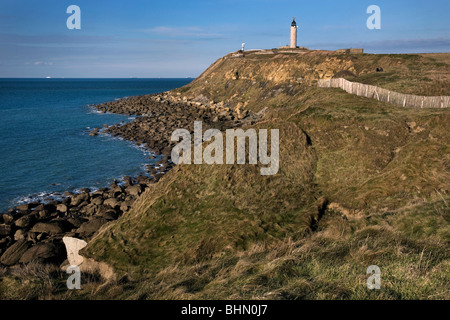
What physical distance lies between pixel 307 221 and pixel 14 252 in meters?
15.8

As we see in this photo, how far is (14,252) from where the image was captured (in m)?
18.0

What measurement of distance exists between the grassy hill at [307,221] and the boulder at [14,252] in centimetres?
634

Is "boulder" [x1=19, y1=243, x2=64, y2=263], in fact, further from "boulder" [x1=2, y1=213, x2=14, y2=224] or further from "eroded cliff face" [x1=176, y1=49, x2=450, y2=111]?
"eroded cliff face" [x1=176, y1=49, x2=450, y2=111]

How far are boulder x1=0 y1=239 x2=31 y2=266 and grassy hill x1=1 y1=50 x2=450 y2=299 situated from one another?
6338 mm

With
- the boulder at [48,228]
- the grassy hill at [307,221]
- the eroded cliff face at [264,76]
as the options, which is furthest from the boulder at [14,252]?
the eroded cliff face at [264,76]

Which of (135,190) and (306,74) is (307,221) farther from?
(306,74)

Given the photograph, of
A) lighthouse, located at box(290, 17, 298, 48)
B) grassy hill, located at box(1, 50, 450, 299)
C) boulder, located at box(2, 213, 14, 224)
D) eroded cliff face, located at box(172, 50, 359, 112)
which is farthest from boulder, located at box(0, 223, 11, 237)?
lighthouse, located at box(290, 17, 298, 48)

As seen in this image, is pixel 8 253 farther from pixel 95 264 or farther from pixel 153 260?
pixel 153 260

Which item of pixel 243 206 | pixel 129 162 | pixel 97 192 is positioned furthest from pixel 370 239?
pixel 129 162

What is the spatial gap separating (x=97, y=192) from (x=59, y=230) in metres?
6.62

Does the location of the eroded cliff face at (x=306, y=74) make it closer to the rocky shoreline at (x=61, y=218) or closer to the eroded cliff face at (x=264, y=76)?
the eroded cliff face at (x=264, y=76)

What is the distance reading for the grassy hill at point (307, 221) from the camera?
7888 mm

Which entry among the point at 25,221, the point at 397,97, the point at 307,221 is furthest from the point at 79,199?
the point at 397,97

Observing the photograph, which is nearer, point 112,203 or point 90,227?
point 90,227
